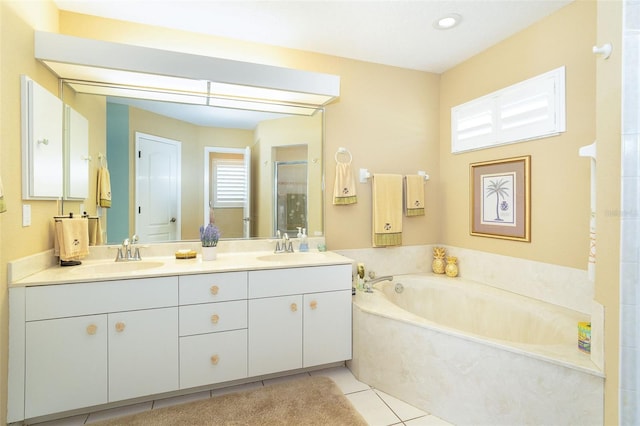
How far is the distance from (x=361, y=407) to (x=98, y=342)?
155 cm

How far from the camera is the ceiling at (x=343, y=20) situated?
1.98 metres

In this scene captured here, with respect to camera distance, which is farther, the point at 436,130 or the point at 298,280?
the point at 436,130

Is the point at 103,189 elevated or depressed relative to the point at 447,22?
depressed

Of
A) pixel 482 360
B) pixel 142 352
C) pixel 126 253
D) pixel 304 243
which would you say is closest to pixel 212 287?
pixel 142 352

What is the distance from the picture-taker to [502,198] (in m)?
2.43

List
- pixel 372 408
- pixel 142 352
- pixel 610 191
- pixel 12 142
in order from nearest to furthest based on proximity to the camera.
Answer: pixel 610 191 → pixel 12 142 → pixel 142 352 → pixel 372 408

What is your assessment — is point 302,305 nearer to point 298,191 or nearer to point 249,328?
point 249,328

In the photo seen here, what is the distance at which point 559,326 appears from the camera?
186cm

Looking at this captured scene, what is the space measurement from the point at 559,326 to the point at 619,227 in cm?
101

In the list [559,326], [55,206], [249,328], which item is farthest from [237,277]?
[559,326]

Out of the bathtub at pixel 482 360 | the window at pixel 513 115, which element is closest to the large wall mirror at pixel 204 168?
the bathtub at pixel 482 360

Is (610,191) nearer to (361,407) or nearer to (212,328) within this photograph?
(361,407)

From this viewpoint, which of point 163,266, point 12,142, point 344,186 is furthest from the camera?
point 344,186

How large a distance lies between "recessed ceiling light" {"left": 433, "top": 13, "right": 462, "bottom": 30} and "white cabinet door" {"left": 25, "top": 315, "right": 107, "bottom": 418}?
2891mm
